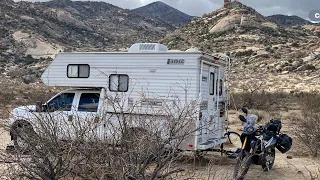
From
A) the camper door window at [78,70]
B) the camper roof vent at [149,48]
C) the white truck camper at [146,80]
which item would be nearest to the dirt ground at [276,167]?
the white truck camper at [146,80]

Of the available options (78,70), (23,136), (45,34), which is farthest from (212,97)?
(45,34)

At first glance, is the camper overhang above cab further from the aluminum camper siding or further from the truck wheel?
the truck wheel

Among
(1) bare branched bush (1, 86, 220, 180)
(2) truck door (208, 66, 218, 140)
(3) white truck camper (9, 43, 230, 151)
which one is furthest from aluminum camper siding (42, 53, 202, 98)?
(1) bare branched bush (1, 86, 220, 180)

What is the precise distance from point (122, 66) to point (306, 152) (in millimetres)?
5134

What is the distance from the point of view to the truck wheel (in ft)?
18.4

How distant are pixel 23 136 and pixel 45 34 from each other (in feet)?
222

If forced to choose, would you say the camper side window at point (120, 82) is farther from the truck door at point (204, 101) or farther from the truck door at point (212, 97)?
the truck door at point (212, 97)

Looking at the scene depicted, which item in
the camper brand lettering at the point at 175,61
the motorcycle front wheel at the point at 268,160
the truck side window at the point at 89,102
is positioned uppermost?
the camper brand lettering at the point at 175,61

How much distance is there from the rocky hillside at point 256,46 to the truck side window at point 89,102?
24784mm

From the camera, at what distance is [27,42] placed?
64125 millimetres

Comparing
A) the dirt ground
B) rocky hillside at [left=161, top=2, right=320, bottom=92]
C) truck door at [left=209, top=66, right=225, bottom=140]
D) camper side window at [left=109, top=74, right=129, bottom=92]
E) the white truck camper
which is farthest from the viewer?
rocky hillside at [left=161, top=2, right=320, bottom=92]

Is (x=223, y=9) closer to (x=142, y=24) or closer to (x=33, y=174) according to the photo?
(x=142, y=24)

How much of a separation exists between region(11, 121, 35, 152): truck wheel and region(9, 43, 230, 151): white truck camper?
3.06 meters

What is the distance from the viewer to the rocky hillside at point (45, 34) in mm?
58700
